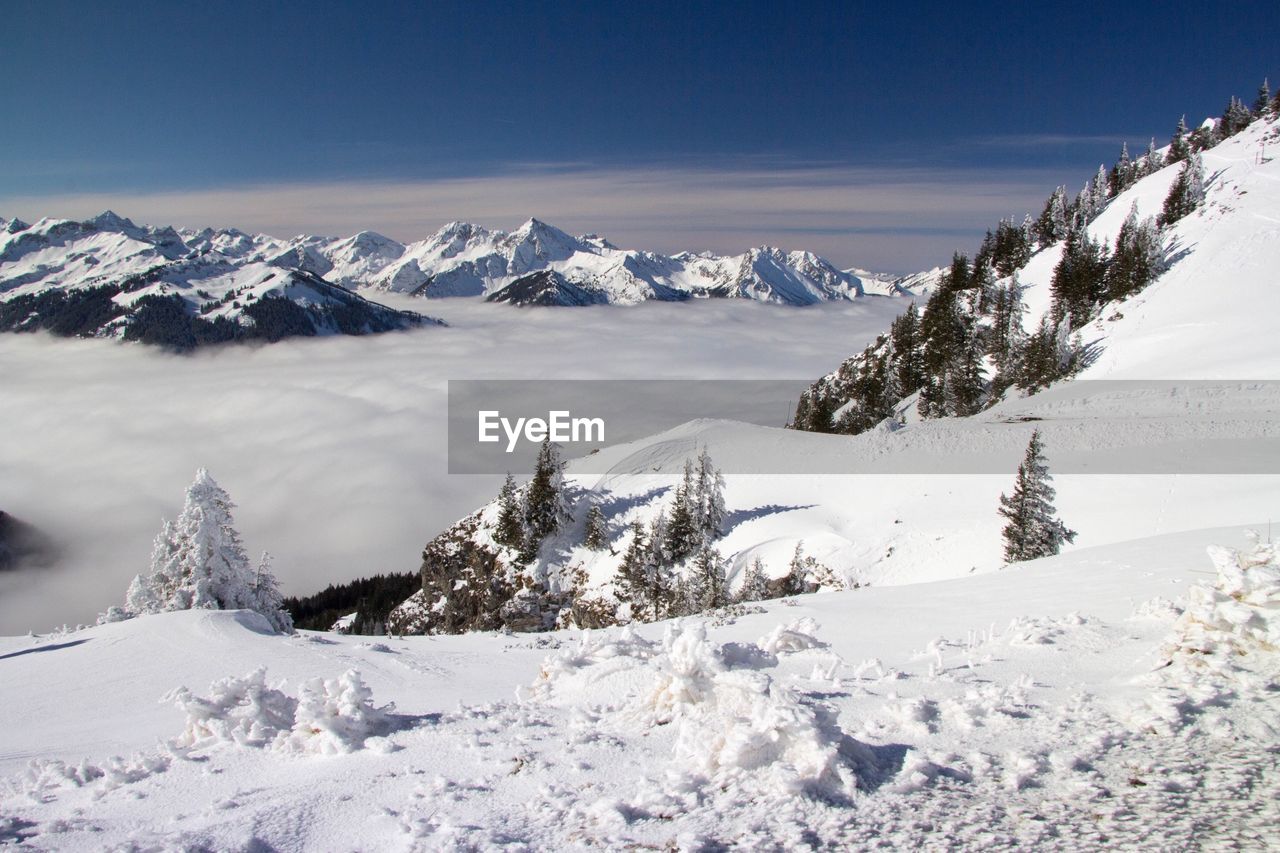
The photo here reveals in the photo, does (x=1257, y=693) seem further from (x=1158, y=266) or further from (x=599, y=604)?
(x=1158, y=266)

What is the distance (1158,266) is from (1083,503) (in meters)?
42.6

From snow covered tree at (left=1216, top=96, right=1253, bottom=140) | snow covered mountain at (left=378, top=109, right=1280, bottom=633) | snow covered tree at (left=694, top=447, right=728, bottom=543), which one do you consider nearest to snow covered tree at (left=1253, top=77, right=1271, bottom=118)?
snow covered tree at (left=1216, top=96, right=1253, bottom=140)

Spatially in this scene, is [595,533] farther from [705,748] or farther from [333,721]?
[705,748]

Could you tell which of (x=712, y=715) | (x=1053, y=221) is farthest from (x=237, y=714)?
(x=1053, y=221)

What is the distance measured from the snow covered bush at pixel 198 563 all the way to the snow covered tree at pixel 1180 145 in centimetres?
11649

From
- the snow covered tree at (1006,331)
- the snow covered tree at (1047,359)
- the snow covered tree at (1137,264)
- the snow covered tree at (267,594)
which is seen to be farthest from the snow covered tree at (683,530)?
the snow covered tree at (1137,264)

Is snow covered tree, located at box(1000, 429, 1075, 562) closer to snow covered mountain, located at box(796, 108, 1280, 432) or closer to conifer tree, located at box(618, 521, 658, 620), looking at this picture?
conifer tree, located at box(618, 521, 658, 620)

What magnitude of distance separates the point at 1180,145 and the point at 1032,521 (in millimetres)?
106484

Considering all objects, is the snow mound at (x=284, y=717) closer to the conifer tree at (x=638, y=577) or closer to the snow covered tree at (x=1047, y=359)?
the conifer tree at (x=638, y=577)

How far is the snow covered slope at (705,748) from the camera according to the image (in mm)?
3531

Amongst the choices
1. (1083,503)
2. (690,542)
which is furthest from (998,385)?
(690,542)

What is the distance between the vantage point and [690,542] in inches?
1518

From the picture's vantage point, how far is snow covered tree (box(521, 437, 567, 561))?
147ft

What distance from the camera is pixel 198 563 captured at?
24.5 metres
